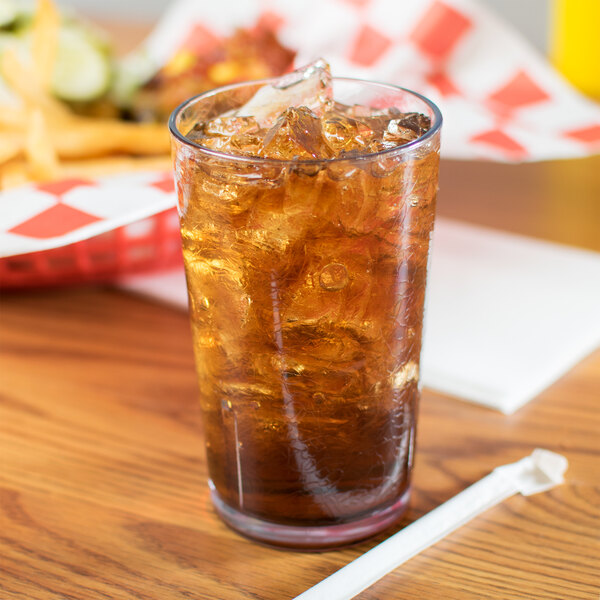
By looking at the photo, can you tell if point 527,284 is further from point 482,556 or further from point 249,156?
point 249,156

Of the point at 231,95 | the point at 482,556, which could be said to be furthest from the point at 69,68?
the point at 482,556

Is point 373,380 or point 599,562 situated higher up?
point 373,380

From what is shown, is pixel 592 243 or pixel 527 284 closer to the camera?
pixel 527 284

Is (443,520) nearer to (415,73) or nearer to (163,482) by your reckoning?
(163,482)

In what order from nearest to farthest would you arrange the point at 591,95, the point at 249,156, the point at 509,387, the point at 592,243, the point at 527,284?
the point at 249,156 < the point at 509,387 < the point at 527,284 < the point at 592,243 < the point at 591,95

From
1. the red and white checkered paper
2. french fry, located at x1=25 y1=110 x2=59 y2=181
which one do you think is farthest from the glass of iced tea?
french fry, located at x1=25 y1=110 x2=59 y2=181

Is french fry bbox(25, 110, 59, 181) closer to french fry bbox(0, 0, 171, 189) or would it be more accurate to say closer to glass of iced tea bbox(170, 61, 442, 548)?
french fry bbox(0, 0, 171, 189)
